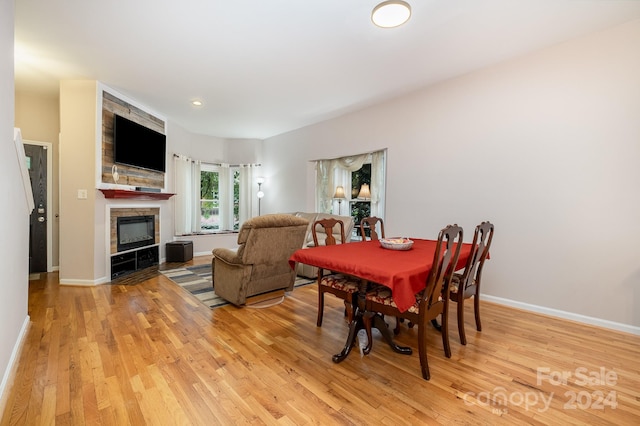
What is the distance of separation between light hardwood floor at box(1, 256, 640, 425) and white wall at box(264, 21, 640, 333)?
0.45 metres

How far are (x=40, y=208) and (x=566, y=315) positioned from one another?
7.08 m

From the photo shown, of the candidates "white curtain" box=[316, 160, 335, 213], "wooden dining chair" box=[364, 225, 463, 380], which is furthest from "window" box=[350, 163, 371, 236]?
"wooden dining chair" box=[364, 225, 463, 380]

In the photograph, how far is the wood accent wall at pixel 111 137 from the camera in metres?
3.99

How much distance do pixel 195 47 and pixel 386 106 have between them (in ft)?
8.86

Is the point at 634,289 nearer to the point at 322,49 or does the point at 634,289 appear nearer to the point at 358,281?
the point at 358,281

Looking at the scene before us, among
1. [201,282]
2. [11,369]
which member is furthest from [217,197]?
[11,369]

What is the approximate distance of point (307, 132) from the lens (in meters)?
5.80

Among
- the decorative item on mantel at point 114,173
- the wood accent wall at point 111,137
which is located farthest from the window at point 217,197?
the decorative item on mantel at point 114,173

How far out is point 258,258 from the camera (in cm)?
302

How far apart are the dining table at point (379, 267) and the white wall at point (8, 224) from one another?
1879mm

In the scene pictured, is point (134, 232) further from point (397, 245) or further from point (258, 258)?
point (397, 245)

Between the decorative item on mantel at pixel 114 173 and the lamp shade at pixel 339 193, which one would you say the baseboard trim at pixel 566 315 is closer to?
the lamp shade at pixel 339 193

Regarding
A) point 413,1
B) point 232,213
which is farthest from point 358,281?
point 232,213

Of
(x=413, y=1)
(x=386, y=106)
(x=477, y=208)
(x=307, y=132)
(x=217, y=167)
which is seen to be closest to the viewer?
A: (x=413, y=1)
